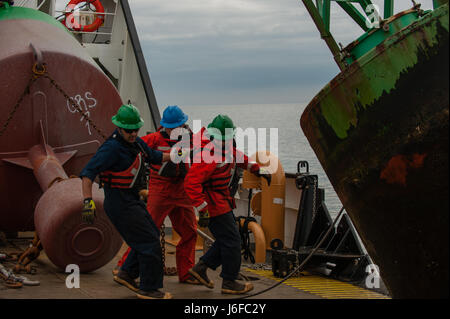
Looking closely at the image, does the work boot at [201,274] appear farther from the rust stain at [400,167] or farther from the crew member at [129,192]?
the rust stain at [400,167]

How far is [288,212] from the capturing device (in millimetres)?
9828

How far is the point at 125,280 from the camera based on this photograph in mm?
6477

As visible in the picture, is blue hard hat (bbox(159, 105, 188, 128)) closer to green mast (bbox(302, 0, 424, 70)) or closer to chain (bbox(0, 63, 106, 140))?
chain (bbox(0, 63, 106, 140))

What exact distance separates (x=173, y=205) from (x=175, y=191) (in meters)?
0.15

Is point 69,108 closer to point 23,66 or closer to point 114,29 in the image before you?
point 23,66

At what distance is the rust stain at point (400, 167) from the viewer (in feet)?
13.3

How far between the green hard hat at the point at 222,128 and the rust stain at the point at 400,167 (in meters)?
2.49

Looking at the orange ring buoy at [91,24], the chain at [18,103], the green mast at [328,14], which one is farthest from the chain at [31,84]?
the orange ring buoy at [91,24]

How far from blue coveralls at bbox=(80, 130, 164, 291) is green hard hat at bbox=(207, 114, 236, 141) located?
844mm

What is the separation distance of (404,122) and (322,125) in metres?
0.76

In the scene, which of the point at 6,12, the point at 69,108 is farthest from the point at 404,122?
the point at 6,12

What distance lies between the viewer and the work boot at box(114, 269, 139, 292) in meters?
6.45

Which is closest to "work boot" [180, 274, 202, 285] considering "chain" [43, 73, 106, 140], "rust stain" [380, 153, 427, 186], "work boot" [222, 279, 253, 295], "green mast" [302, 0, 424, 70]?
"work boot" [222, 279, 253, 295]

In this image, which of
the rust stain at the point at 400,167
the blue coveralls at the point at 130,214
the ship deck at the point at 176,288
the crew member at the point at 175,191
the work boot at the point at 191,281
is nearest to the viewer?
the rust stain at the point at 400,167
